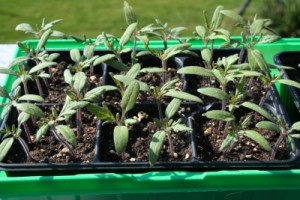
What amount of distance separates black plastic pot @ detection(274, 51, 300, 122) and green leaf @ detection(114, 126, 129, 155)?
0.35 metres

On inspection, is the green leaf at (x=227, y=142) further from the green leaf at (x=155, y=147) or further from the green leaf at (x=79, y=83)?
the green leaf at (x=79, y=83)

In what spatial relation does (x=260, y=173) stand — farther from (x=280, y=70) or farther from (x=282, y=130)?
(x=280, y=70)

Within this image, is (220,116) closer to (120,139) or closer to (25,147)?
(120,139)

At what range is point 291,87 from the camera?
1066 mm

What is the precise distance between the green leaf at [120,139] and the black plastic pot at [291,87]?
1.15ft

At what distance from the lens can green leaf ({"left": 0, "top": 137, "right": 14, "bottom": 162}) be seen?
0.89 metres

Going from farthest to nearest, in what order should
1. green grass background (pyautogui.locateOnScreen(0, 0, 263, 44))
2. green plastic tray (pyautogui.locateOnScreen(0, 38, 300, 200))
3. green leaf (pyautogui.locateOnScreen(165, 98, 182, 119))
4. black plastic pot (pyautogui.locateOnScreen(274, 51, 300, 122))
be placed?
green grass background (pyautogui.locateOnScreen(0, 0, 263, 44)), black plastic pot (pyautogui.locateOnScreen(274, 51, 300, 122)), green leaf (pyautogui.locateOnScreen(165, 98, 182, 119)), green plastic tray (pyautogui.locateOnScreen(0, 38, 300, 200))

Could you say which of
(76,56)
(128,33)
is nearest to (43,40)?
(76,56)

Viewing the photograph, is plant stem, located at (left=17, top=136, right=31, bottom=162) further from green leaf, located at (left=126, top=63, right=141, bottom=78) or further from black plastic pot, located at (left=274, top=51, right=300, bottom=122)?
black plastic pot, located at (left=274, top=51, right=300, bottom=122)

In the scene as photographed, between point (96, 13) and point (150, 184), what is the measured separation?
2355 mm

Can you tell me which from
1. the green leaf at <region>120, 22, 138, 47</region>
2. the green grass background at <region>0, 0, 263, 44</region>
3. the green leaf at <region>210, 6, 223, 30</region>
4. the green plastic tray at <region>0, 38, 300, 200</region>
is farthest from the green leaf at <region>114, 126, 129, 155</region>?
the green grass background at <region>0, 0, 263, 44</region>

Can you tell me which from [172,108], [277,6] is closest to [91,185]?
[172,108]

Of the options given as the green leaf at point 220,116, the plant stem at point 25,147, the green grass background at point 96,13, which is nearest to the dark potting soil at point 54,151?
the plant stem at point 25,147

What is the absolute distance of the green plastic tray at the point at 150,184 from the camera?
83cm
